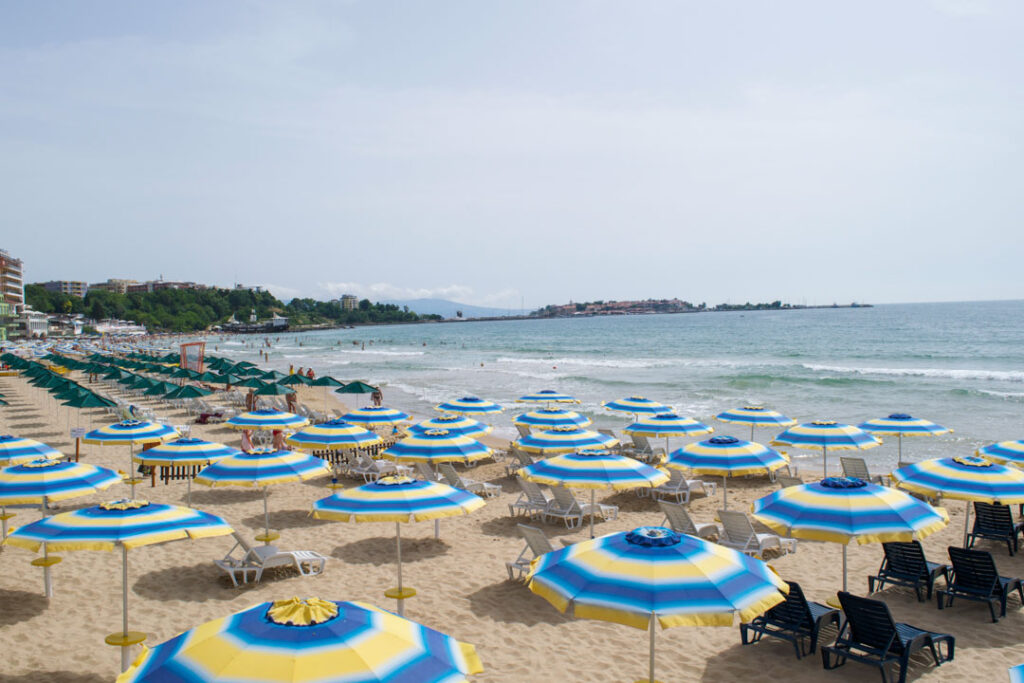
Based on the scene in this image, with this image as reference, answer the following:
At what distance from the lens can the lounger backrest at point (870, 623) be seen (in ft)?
19.4

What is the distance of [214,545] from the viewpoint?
9.84 meters

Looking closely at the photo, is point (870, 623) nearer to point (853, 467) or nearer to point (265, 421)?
point (853, 467)

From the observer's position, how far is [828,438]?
12023 mm

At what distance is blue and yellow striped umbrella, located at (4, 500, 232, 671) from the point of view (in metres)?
5.47

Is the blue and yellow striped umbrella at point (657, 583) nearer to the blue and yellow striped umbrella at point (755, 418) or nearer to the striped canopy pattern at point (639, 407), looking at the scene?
the blue and yellow striped umbrella at point (755, 418)

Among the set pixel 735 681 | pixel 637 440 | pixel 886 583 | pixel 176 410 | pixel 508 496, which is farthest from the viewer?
pixel 176 410

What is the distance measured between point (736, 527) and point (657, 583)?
5.30 m

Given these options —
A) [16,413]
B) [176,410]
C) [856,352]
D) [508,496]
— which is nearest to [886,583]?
[508,496]

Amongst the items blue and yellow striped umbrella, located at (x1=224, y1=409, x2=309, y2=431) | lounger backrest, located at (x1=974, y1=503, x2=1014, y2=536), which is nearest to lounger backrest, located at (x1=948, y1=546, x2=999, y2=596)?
lounger backrest, located at (x1=974, y1=503, x2=1014, y2=536)

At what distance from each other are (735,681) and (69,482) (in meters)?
7.44

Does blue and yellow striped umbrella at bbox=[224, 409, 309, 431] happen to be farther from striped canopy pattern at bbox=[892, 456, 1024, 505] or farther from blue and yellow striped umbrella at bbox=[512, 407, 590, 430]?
striped canopy pattern at bbox=[892, 456, 1024, 505]

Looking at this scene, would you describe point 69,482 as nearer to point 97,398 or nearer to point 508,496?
point 508,496

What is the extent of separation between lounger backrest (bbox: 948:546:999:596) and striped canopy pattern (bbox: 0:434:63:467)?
38.7 ft

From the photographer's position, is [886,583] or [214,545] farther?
[214,545]
